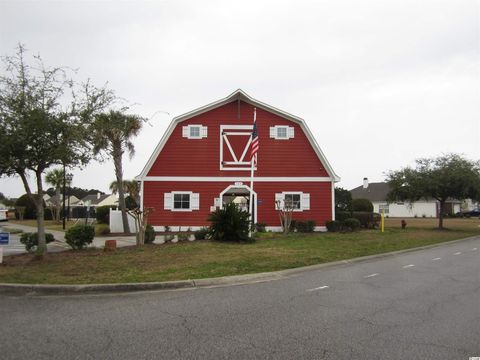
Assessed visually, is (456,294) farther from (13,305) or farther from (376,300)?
(13,305)

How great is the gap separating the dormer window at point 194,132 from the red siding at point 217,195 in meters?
2.83

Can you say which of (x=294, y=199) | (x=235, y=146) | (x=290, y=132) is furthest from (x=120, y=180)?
(x=290, y=132)

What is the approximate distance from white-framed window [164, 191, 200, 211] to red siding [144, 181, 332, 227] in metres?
0.19

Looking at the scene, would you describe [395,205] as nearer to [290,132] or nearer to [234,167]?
[290,132]

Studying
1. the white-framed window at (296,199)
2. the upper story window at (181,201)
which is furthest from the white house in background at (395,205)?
the upper story window at (181,201)

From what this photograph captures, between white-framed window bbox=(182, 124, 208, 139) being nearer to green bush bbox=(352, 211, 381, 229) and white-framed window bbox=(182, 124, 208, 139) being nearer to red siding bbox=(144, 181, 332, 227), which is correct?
red siding bbox=(144, 181, 332, 227)

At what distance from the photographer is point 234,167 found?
25.7 m

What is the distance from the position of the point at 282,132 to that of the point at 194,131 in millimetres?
5337

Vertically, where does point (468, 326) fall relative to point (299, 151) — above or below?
below

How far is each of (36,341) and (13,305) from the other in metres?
2.61

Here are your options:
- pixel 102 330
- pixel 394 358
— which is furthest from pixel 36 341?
pixel 394 358

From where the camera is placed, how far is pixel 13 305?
746cm

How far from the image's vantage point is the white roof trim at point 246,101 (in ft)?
82.5

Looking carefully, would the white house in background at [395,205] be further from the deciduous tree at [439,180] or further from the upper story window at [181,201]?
the upper story window at [181,201]
